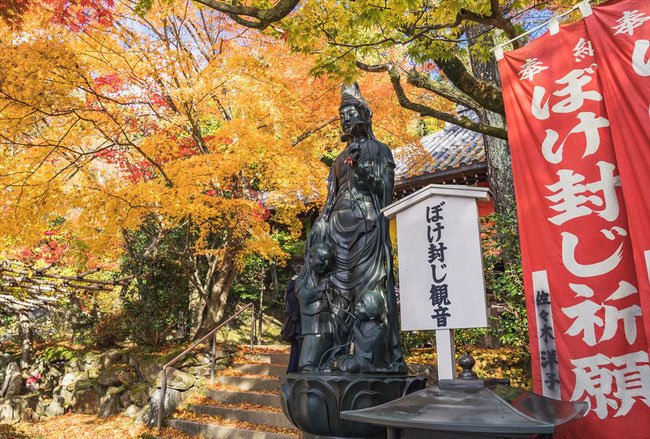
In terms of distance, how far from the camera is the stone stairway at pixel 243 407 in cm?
690

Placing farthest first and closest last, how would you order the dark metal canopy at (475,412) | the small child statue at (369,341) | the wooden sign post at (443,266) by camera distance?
the small child statue at (369,341), the wooden sign post at (443,266), the dark metal canopy at (475,412)

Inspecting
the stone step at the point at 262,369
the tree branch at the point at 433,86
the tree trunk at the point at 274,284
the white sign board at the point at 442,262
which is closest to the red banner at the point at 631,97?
the white sign board at the point at 442,262

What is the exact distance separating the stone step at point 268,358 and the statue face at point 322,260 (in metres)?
5.31

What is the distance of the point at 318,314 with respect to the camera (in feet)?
15.3

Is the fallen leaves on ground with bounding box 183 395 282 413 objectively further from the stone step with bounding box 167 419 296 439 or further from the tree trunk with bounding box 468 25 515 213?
the tree trunk with bounding box 468 25 515 213

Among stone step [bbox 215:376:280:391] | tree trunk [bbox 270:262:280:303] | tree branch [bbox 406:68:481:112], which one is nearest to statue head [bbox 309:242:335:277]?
tree branch [bbox 406:68:481:112]

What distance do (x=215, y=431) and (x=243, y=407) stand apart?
728 mm

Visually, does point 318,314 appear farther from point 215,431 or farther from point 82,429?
point 82,429

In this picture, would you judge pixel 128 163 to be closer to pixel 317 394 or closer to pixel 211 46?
pixel 211 46

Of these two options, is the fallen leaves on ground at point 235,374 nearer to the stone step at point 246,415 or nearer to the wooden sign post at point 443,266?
the stone step at point 246,415

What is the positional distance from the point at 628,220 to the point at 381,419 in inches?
96.9

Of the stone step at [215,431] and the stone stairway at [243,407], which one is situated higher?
the stone stairway at [243,407]

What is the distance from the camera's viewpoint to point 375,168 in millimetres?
5129

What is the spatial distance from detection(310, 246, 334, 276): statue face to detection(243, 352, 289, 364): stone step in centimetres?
531
